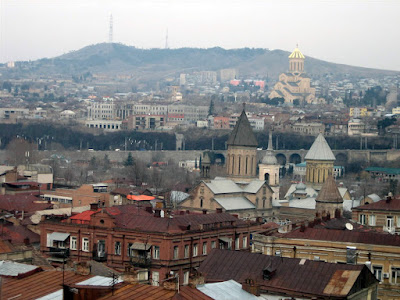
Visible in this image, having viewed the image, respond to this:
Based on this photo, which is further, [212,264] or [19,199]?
[19,199]

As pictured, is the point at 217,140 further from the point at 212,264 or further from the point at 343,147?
the point at 212,264

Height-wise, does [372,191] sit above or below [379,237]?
below

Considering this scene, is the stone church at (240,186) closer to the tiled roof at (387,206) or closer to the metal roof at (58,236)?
the tiled roof at (387,206)

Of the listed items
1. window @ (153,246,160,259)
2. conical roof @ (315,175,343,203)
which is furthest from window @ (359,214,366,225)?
conical roof @ (315,175,343,203)

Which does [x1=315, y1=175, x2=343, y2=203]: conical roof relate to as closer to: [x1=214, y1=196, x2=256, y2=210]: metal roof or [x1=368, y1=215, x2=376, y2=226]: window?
[x1=214, y1=196, x2=256, y2=210]: metal roof

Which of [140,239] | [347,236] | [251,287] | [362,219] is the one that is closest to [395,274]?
[347,236]

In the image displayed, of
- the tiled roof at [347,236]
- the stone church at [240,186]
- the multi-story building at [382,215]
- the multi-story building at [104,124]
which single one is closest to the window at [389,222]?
the multi-story building at [382,215]

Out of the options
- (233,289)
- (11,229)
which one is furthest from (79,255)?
(233,289)
